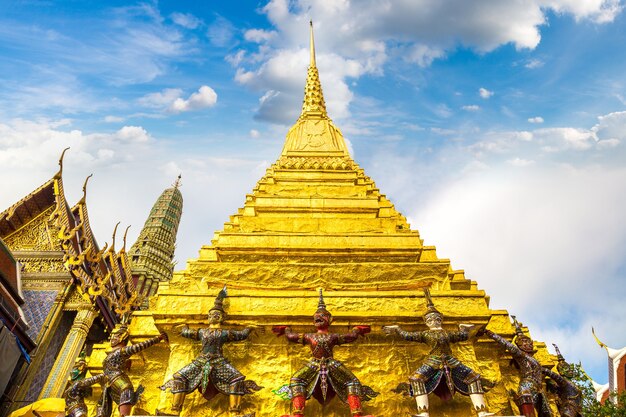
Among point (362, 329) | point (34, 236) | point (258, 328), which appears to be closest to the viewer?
point (362, 329)

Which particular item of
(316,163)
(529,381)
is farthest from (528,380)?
(316,163)

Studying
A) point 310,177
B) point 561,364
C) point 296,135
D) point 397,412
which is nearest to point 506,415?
point 397,412

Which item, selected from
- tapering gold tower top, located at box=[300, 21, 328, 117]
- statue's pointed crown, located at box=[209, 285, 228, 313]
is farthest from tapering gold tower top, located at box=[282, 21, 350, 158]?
statue's pointed crown, located at box=[209, 285, 228, 313]

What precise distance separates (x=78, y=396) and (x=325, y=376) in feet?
11.0

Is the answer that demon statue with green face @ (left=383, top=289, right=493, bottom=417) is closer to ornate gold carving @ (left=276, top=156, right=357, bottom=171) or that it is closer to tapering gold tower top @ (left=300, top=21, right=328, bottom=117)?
ornate gold carving @ (left=276, top=156, right=357, bottom=171)

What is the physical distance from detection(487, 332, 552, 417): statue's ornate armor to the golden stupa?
0.31 metres

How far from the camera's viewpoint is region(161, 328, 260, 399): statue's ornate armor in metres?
5.39

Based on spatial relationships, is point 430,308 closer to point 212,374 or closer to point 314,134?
point 212,374

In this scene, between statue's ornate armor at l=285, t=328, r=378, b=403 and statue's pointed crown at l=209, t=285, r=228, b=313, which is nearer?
statue's ornate armor at l=285, t=328, r=378, b=403

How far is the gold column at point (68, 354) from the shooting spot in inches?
438

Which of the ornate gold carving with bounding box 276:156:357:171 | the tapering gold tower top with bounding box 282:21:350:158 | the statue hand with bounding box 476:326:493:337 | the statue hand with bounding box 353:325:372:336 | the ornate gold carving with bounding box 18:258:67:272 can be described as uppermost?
the tapering gold tower top with bounding box 282:21:350:158

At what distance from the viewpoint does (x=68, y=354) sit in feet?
39.1

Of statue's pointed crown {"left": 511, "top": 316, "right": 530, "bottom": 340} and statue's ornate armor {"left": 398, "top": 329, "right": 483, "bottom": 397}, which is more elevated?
statue's pointed crown {"left": 511, "top": 316, "right": 530, "bottom": 340}

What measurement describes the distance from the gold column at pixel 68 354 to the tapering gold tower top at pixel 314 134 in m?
7.60
